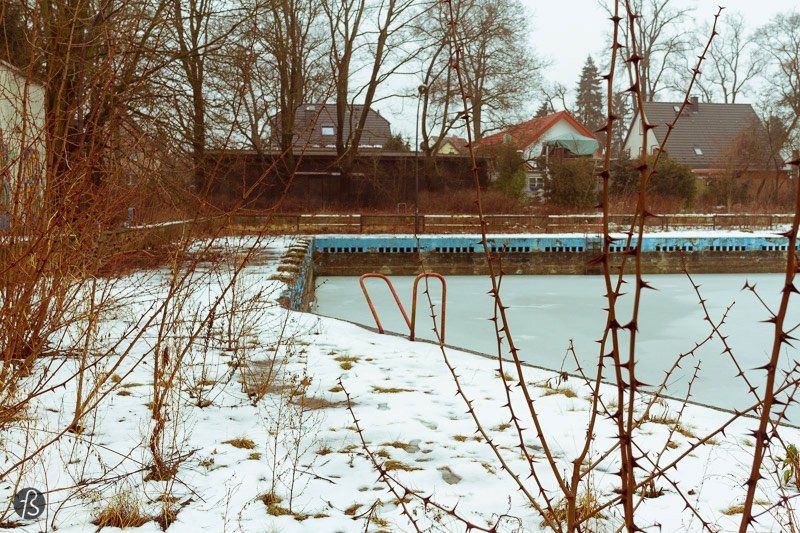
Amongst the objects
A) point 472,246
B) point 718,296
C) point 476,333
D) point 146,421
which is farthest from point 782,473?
point 472,246

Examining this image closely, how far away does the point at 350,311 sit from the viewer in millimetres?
11000

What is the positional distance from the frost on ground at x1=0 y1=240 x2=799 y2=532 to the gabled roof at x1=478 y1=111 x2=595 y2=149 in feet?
58.8

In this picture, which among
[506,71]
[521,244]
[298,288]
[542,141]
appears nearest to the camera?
[298,288]

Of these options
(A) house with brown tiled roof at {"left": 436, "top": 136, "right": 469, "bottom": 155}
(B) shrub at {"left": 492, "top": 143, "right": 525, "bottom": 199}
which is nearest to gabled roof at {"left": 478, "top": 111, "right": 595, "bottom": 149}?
(B) shrub at {"left": 492, "top": 143, "right": 525, "bottom": 199}

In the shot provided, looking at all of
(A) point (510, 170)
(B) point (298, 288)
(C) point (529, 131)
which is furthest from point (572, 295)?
(C) point (529, 131)

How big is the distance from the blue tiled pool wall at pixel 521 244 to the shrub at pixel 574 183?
7.64 metres

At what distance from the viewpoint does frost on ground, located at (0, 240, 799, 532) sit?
277cm

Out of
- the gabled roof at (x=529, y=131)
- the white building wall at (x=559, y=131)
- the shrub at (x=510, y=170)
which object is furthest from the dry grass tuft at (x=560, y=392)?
the white building wall at (x=559, y=131)

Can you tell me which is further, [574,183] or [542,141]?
[542,141]

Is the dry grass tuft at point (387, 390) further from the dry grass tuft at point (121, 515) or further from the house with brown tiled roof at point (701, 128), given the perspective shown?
the house with brown tiled roof at point (701, 128)

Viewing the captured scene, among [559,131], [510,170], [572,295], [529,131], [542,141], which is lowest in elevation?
[572,295]

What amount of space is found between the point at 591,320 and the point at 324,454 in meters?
7.46

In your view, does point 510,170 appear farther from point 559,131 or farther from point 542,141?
point 559,131

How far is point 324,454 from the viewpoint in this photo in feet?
11.5
